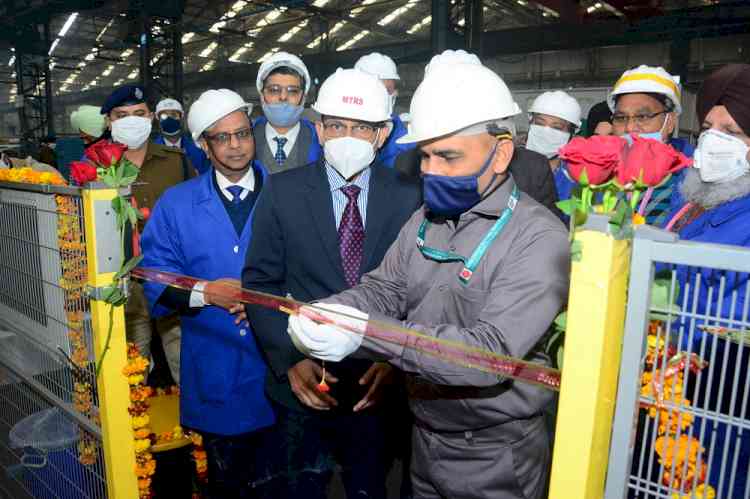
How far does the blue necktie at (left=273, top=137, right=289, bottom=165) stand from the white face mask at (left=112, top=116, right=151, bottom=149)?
0.94m

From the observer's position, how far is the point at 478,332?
1.36 metres

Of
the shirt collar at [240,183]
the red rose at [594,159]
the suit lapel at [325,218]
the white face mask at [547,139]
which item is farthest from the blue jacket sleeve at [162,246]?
the white face mask at [547,139]

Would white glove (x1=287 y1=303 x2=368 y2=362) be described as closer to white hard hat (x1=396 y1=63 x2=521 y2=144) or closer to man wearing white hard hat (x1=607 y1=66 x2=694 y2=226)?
white hard hat (x1=396 y1=63 x2=521 y2=144)

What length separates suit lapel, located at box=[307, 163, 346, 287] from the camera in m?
2.20

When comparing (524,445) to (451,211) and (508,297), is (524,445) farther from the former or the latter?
(451,211)

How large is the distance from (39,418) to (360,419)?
167 centimetres

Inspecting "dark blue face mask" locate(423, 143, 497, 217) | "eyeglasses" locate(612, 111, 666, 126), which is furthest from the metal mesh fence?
"eyeglasses" locate(612, 111, 666, 126)

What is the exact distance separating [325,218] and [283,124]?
131 cm

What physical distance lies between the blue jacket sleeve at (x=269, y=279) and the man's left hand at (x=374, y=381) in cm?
28

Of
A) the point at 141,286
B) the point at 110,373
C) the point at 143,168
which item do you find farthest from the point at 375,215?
the point at 143,168

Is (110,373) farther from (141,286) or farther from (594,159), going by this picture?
(594,159)

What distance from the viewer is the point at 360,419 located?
7.57 feet

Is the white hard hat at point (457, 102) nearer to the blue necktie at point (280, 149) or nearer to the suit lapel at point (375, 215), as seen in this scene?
the suit lapel at point (375, 215)

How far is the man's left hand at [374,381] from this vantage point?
2191mm
